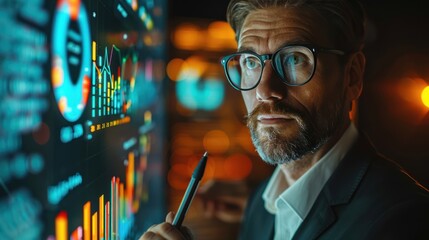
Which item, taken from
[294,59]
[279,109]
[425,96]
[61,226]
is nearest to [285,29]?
[294,59]

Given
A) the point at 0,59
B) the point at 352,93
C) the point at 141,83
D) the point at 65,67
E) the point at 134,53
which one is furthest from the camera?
the point at 352,93

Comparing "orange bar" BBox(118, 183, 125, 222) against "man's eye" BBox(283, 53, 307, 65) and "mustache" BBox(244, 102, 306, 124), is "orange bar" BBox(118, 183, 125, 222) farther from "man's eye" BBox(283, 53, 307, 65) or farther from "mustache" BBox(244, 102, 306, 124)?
"man's eye" BBox(283, 53, 307, 65)

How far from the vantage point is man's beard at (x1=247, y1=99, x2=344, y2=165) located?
106cm

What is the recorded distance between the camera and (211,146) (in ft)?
7.80

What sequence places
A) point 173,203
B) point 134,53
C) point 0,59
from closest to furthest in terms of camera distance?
point 0,59
point 134,53
point 173,203

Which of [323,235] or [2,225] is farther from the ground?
[2,225]

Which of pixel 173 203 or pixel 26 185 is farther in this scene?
pixel 173 203

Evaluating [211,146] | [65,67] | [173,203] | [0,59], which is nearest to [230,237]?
[173,203]

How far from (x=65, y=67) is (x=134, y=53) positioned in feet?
1.53

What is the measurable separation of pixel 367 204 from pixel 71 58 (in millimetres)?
778

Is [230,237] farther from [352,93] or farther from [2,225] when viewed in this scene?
[2,225]

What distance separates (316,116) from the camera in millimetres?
1098

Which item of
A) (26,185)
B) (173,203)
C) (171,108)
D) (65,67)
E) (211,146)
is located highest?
(65,67)

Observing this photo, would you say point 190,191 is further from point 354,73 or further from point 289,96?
point 354,73
